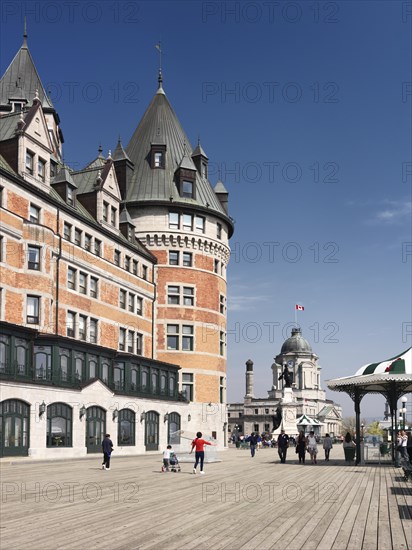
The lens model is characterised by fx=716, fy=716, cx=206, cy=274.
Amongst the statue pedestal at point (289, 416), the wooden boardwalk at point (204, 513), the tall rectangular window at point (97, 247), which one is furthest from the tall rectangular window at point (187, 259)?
the wooden boardwalk at point (204, 513)

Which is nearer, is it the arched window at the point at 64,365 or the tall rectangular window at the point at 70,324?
the arched window at the point at 64,365

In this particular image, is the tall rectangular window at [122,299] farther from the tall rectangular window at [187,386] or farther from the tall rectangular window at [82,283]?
the tall rectangular window at [187,386]

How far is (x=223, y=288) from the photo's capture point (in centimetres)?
7381

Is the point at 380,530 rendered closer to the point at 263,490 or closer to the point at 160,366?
the point at 263,490

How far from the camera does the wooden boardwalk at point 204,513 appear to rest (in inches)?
480

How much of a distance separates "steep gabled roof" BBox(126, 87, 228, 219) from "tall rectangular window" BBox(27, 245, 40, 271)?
78.2 feet

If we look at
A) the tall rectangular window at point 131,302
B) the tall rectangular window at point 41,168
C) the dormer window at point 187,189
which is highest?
the dormer window at point 187,189

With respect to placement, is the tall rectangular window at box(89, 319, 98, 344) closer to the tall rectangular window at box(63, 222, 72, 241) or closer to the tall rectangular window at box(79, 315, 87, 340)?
the tall rectangular window at box(79, 315, 87, 340)

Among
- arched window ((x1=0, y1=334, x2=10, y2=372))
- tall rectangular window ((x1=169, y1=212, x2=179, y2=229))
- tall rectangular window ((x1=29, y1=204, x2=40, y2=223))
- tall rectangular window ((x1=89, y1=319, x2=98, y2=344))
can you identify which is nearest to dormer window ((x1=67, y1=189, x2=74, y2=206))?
tall rectangular window ((x1=29, y1=204, x2=40, y2=223))

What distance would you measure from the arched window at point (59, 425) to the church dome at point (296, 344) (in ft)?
483

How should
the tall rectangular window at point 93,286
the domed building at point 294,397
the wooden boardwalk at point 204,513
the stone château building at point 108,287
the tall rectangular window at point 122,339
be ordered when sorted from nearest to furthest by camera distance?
the wooden boardwalk at point 204,513
the stone château building at point 108,287
the tall rectangular window at point 93,286
the tall rectangular window at point 122,339
the domed building at point 294,397

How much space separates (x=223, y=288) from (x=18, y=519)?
5948 cm

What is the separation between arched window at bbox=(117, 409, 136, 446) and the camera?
5206 cm

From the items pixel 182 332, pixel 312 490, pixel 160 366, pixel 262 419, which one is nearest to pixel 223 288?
pixel 182 332
